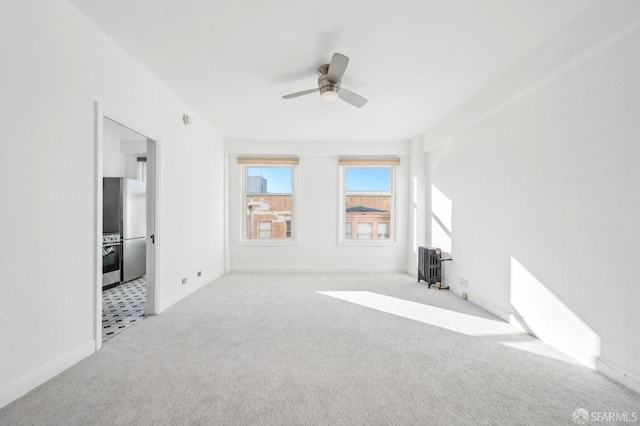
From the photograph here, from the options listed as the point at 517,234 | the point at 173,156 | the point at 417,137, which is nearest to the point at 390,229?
the point at 417,137

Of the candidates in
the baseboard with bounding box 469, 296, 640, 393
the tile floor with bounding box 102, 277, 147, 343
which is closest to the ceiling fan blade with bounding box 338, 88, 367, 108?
the baseboard with bounding box 469, 296, 640, 393

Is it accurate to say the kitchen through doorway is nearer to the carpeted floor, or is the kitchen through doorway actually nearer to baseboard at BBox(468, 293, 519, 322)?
the carpeted floor

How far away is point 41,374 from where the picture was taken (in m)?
1.82

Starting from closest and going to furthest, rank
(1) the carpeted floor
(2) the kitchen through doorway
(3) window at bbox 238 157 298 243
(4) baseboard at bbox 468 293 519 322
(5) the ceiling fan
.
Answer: (1) the carpeted floor → (5) the ceiling fan → (4) baseboard at bbox 468 293 519 322 → (2) the kitchen through doorway → (3) window at bbox 238 157 298 243

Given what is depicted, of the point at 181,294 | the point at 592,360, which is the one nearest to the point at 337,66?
the point at 592,360

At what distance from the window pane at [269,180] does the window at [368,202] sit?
117 centimetres

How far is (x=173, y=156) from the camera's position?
3.54m

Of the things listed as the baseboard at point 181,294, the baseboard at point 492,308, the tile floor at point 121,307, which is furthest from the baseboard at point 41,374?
the baseboard at point 492,308

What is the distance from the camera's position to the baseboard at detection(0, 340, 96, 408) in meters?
1.62

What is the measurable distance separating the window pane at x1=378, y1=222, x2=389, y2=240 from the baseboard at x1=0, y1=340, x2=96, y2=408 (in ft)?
15.3

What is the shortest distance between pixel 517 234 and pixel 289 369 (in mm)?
2481

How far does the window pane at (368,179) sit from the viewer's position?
579 centimetres

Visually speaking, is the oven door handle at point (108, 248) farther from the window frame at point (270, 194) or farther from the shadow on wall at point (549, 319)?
the shadow on wall at point (549, 319)

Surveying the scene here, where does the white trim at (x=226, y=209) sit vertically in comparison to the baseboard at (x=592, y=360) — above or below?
above
